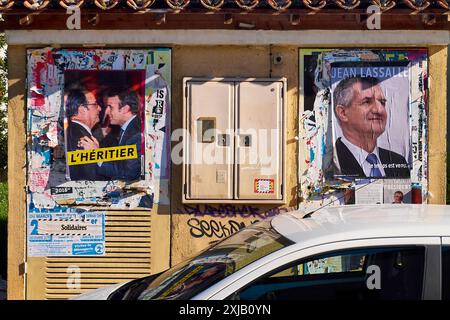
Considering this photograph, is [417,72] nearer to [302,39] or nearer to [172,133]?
[302,39]

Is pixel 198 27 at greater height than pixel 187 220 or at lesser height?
greater

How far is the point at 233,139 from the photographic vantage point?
873 centimetres

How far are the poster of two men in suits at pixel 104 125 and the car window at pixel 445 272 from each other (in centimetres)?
490

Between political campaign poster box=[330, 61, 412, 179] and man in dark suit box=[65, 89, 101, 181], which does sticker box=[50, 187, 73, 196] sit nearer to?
man in dark suit box=[65, 89, 101, 181]

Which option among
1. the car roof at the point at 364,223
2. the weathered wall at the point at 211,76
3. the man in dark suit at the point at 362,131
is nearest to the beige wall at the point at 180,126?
the weathered wall at the point at 211,76

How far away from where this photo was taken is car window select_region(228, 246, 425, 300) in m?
4.43

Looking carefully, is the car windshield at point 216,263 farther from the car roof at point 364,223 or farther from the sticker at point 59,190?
the sticker at point 59,190

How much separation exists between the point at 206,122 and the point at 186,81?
0.48 meters

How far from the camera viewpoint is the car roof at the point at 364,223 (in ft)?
14.5

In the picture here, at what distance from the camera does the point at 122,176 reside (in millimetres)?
8797
